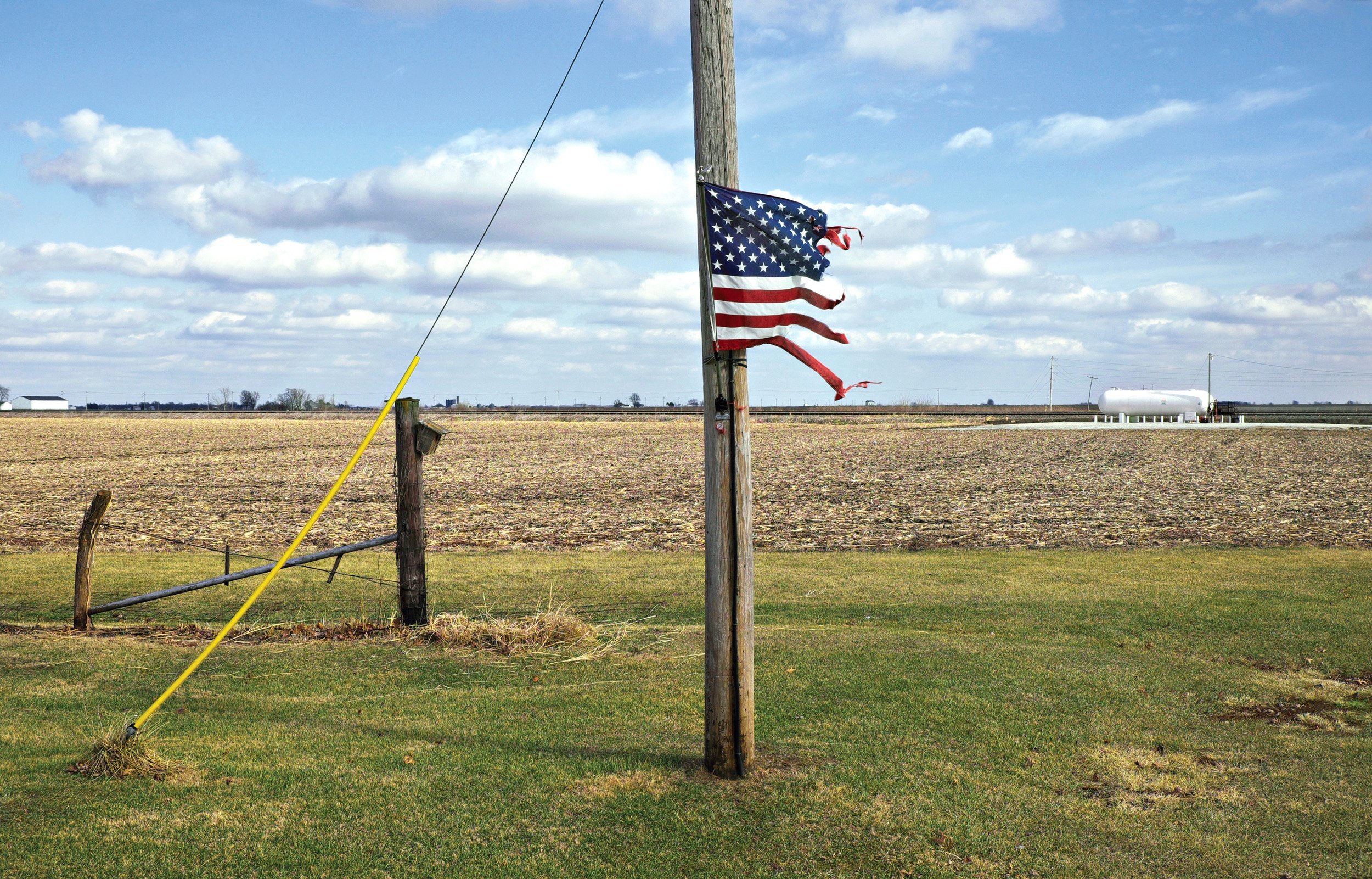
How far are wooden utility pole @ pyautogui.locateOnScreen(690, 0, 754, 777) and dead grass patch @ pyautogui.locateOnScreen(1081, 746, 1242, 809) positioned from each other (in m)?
2.29

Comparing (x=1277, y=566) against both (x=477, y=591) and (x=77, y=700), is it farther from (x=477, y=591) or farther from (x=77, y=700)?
(x=77, y=700)

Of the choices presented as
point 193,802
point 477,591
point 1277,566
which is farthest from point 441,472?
point 193,802

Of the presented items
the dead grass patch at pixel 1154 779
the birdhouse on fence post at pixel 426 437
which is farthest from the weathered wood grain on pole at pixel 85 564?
the dead grass patch at pixel 1154 779

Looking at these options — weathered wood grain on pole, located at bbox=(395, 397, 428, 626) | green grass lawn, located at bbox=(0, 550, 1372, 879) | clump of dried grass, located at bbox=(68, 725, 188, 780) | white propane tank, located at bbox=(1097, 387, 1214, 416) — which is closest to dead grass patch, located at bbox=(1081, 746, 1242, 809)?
green grass lawn, located at bbox=(0, 550, 1372, 879)

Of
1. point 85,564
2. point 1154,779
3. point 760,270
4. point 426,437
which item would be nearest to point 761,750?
point 1154,779

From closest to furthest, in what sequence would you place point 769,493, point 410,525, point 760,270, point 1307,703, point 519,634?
point 760,270 → point 1307,703 → point 519,634 → point 410,525 → point 769,493

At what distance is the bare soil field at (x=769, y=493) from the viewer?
19.4 meters

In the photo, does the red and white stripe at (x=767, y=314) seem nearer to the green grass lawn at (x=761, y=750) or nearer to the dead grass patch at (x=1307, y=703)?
the green grass lawn at (x=761, y=750)

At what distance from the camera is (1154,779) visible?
6.48 metres

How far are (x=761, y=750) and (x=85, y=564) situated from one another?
8.04m

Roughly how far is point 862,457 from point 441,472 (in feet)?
57.6

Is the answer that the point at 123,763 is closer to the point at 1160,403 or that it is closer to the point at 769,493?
the point at 769,493

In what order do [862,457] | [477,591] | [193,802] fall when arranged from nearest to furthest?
1. [193,802]
2. [477,591]
3. [862,457]

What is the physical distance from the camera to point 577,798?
6039 millimetres
